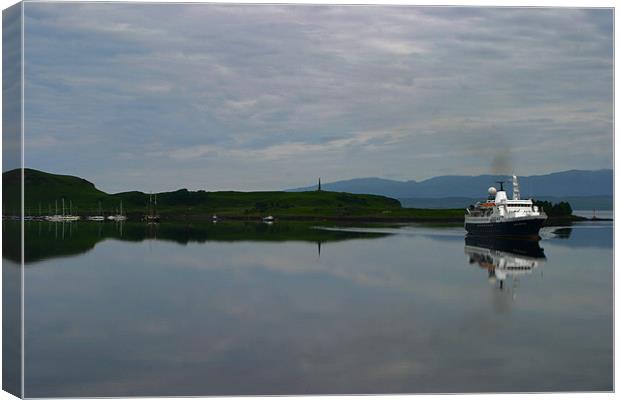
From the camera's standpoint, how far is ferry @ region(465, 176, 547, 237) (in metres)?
39.7

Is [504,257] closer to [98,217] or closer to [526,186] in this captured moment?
[526,186]

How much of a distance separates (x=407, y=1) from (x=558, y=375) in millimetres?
6383

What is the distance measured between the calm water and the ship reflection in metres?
0.24

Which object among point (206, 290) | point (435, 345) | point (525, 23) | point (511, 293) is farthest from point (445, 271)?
point (525, 23)

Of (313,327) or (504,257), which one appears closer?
(313,327)

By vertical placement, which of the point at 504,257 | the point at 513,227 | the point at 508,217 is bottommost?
the point at 504,257

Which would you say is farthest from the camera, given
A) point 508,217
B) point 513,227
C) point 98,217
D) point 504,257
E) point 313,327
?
point 98,217

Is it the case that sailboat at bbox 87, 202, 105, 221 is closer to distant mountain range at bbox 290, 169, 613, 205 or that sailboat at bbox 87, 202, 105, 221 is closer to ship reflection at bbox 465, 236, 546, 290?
ship reflection at bbox 465, 236, 546, 290

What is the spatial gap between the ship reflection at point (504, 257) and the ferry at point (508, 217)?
1.74 ft

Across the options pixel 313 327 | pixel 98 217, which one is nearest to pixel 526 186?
pixel 313 327

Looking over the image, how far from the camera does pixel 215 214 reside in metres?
64.4

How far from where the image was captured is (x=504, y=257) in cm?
3177

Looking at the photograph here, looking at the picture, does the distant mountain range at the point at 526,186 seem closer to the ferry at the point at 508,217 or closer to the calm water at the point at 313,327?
the calm water at the point at 313,327

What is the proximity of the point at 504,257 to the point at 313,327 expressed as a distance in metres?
18.3
